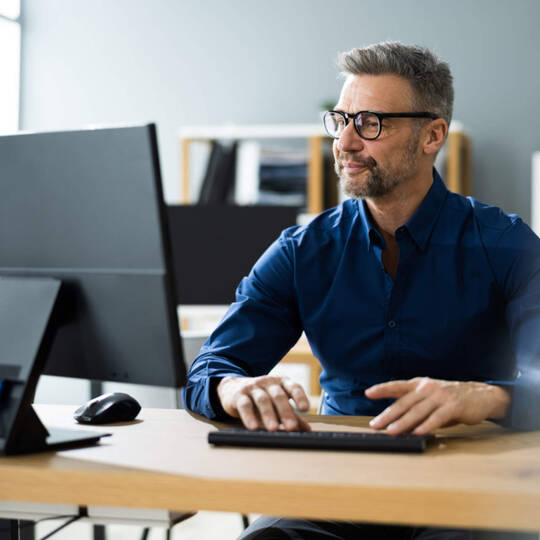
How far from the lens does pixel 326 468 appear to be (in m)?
0.92

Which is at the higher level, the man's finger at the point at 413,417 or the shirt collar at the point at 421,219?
the shirt collar at the point at 421,219

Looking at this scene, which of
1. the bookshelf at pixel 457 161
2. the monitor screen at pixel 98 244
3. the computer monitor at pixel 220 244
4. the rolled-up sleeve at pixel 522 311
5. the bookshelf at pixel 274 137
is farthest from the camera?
the bookshelf at pixel 274 137

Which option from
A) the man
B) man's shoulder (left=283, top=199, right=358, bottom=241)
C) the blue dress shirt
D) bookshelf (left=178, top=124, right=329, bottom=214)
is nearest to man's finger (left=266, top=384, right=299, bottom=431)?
the man

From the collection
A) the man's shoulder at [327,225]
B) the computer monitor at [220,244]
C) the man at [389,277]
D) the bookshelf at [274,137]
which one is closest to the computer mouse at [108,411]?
the man at [389,277]

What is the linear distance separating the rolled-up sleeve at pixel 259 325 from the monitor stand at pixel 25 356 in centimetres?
34

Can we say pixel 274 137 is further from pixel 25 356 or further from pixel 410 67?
pixel 25 356

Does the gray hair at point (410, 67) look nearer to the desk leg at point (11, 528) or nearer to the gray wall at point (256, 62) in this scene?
the desk leg at point (11, 528)

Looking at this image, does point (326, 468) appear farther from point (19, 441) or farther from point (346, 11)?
point (346, 11)

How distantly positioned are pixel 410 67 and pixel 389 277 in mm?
460

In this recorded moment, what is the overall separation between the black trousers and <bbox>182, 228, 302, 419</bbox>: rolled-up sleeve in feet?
0.88

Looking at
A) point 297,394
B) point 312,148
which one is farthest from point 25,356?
point 312,148

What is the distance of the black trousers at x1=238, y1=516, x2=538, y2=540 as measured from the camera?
1.13 metres

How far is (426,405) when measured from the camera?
1080 mm

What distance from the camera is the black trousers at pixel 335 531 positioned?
1129mm
